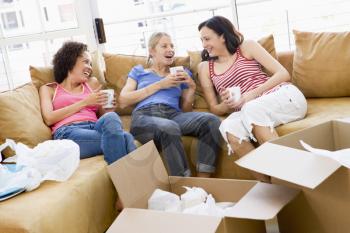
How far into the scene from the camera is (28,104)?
2332 mm

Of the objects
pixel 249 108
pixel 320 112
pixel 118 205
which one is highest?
pixel 249 108

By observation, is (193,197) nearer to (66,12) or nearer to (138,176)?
(138,176)

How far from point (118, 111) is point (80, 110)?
1.34 ft

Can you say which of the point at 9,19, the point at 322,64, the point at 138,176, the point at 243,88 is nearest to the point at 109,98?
the point at 138,176

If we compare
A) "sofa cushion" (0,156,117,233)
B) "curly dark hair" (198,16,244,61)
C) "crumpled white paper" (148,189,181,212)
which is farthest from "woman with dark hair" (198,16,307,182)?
"sofa cushion" (0,156,117,233)

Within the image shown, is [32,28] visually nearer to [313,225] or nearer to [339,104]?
[339,104]

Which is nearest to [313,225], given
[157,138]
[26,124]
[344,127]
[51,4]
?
[344,127]

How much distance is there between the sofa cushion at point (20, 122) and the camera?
223 centimetres

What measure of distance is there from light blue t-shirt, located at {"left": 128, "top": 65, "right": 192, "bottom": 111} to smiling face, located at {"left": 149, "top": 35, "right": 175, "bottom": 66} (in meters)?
0.11

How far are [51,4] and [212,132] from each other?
186 cm

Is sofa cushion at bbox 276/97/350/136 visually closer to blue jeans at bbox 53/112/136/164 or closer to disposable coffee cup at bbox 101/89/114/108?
blue jeans at bbox 53/112/136/164

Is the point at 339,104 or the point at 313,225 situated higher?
the point at 339,104

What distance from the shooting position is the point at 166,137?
2.14 meters

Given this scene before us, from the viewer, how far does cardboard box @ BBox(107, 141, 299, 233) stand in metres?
1.34
